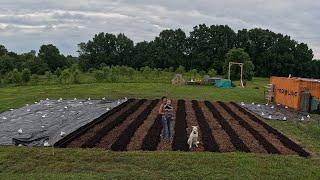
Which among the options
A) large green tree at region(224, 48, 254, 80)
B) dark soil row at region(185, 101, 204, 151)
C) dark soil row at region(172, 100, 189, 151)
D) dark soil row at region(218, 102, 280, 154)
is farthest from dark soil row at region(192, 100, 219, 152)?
large green tree at region(224, 48, 254, 80)

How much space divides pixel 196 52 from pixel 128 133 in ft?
235

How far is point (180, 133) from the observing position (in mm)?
16203

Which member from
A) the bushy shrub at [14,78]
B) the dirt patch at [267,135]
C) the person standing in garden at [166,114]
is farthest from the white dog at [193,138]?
the bushy shrub at [14,78]

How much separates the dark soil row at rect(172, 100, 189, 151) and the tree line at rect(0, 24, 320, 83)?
59325 millimetres

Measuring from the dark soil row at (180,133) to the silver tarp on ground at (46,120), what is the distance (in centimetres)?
372

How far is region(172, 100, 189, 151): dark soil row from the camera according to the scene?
1360cm

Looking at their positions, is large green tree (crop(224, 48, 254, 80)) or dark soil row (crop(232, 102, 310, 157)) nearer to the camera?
dark soil row (crop(232, 102, 310, 157))

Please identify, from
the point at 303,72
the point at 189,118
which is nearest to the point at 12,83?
the point at 189,118

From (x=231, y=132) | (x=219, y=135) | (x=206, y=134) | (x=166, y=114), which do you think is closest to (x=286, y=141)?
(x=231, y=132)

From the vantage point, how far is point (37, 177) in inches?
395

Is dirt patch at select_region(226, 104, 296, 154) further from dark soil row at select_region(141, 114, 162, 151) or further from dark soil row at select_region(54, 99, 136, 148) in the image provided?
dark soil row at select_region(54, 99, 136, 148)

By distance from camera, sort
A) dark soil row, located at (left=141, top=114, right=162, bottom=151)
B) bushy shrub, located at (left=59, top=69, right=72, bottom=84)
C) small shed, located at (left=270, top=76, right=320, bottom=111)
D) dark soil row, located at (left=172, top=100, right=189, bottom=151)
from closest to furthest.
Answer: dark soil row, located at (left=141, top=114, right=162, bottom=151), dark soil row, located at (left=172, top=100, right=189, bottom=151), small shed, located at (left=270, top=76, right=320, bottom=111), bushy shrub, located at (left=59, top=69, right=72, bottom=84)

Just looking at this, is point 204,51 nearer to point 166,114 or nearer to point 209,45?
point 209,45

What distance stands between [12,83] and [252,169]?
40544 mm
